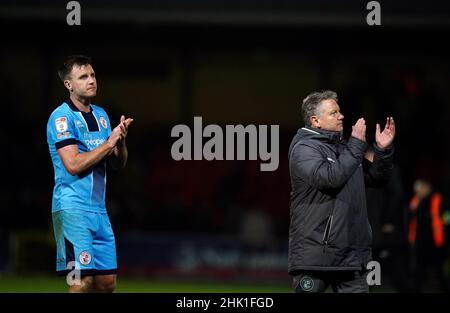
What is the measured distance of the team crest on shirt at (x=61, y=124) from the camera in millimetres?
6898

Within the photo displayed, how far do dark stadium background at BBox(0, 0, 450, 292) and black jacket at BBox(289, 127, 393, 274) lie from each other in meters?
13.1

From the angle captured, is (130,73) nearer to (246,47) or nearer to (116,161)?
(246,47)

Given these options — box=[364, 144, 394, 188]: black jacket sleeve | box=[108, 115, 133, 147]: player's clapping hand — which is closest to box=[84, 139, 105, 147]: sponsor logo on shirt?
box=[108, 115, 133, 147]: player's clapping hand

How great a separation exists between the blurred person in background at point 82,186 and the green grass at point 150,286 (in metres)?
7.17

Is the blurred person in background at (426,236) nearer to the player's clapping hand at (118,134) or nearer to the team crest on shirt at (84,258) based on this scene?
the team crest on shirt at (84,258)

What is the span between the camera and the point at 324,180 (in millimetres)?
6387

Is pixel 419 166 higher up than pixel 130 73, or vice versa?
pixel 130 73

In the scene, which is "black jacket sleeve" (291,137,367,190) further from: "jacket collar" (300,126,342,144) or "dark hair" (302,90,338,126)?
"dark hair" (302,90,338,126)

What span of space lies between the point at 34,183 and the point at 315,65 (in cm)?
702

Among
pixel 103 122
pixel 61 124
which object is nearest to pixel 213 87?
pixel 103 122

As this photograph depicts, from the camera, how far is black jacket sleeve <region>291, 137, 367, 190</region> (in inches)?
250

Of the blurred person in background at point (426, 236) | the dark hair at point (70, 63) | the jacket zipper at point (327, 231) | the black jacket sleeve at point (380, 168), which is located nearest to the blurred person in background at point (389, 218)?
the blurred person in background at point (426, 236)

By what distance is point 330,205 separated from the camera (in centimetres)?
654
